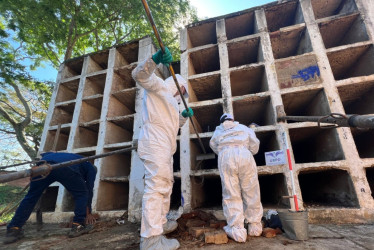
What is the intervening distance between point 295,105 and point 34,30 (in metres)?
8.78

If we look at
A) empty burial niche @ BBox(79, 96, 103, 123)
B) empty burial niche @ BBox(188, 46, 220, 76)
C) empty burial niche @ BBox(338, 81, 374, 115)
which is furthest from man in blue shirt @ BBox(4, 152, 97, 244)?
empty burial niche @ BBox(338, 81, 374, 115)

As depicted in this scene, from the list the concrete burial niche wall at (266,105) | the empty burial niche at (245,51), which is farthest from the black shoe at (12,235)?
the empty burial niche at (245,51)

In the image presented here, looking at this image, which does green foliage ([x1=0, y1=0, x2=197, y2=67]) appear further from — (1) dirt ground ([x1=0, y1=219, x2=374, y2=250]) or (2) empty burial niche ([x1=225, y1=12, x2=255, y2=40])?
(1) dirt ground ([x1=0, y1=219, x2=374, y2=250])

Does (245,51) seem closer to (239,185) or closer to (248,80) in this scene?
(248,80)

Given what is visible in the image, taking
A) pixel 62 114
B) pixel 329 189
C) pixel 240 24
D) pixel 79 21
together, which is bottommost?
pixel 329 189

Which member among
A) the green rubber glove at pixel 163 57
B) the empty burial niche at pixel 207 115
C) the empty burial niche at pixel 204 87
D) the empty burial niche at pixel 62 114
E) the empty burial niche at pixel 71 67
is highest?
the empty burial niche at pixel 71 67

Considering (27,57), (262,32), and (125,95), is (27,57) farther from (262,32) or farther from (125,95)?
(262,32)

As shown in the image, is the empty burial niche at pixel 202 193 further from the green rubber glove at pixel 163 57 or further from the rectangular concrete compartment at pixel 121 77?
the rectangular concrete compartment at pixel 121 77

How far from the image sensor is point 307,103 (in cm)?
398

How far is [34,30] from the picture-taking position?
6.55m

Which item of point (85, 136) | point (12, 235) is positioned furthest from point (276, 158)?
point (85, 136)

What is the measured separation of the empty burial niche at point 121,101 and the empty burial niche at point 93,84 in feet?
3.02

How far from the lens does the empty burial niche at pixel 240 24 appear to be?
14.9 ft

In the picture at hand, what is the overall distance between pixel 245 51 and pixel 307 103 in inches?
74.1
